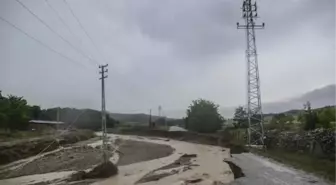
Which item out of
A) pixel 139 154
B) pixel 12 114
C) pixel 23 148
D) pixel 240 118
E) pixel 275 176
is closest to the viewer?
pixel 275 176

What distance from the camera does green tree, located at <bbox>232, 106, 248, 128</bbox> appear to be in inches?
2897

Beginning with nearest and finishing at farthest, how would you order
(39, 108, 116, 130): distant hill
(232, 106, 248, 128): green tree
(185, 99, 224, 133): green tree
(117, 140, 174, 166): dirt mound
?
(117, 140, 174, 166): dirt mound
(232, 106, 248, 128): green tree
(185, 99, 224, 133): green tree
(39, 108, 116, 130): distant hill

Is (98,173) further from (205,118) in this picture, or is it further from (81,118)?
(81,118)

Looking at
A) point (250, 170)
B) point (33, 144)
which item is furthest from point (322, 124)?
point (33, 144)

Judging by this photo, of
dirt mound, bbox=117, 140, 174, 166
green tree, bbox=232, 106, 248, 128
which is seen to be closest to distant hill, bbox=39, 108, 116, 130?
green tree, bbox=232, 106, 248, 128

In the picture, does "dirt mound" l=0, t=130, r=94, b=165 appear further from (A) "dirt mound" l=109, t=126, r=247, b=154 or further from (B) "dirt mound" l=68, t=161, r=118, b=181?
(A) "dirt mound" l=109, t=126, r=247, b=154

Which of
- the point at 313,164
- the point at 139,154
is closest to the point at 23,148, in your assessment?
the point at 139,154

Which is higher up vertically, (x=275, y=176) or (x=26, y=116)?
(x=26, y=116)

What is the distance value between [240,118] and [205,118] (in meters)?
12.3

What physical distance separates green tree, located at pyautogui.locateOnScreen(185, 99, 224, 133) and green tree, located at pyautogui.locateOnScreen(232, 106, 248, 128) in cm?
484

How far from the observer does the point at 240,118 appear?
78.8 m

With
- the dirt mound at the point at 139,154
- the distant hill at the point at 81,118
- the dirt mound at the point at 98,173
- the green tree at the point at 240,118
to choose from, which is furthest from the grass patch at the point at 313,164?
the distant hill at the point at 81,118

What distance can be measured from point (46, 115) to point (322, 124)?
341ft

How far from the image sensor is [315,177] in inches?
882
